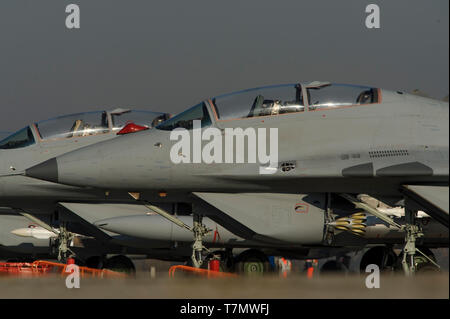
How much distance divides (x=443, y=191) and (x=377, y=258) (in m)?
4.82

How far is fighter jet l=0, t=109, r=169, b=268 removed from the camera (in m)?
15.1

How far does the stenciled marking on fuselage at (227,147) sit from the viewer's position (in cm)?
1099

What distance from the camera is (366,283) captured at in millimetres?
6719

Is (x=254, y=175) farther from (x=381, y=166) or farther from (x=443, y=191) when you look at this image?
(x=443, y=191)

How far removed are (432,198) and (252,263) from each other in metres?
5.83

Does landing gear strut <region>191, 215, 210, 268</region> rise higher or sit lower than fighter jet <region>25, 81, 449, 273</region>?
lower

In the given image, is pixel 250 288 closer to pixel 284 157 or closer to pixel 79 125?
pixel 284 157

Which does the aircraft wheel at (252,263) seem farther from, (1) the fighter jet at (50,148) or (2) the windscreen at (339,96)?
(2) the windscreen at (339,96)

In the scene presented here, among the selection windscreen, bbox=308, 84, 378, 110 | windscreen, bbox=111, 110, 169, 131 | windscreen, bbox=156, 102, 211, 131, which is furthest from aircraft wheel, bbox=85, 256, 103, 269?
windscreen, bbox=308, 84, 378, 110

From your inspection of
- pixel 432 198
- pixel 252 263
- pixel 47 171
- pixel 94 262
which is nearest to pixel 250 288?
pixel 432 198

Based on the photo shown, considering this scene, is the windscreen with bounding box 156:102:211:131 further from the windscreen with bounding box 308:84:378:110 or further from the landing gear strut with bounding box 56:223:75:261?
the landing gear strut with bounding box 56:223:75:261

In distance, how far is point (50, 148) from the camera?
1527 cm

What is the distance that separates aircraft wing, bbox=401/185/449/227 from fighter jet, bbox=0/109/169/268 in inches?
249

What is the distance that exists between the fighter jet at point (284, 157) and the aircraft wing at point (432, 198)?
0.05m
